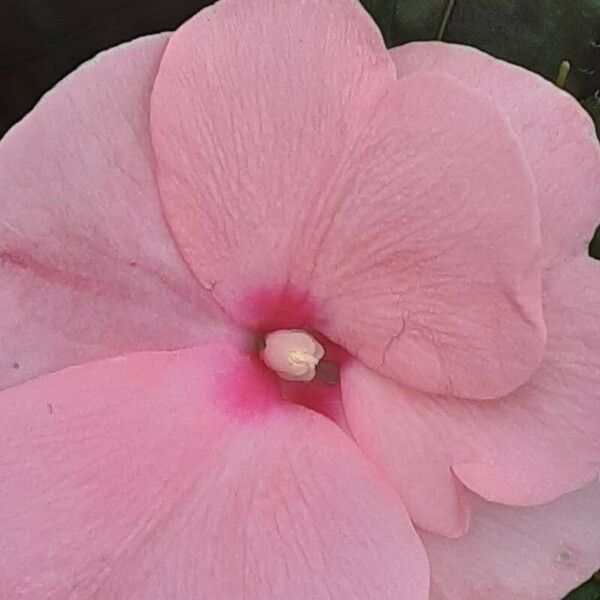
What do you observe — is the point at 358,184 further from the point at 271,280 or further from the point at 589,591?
the point at 589,591

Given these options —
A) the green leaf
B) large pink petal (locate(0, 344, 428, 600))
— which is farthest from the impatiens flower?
the green leaf

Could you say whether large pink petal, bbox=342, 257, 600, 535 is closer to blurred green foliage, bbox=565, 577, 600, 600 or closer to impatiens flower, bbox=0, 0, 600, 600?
impatiens flower, bbox=0, 0, 600, 600

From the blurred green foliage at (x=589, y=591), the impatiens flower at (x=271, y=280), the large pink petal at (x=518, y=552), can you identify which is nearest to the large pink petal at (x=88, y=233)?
the impatiens flower at (x=271, y=280)

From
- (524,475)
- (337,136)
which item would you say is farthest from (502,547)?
(337,136)

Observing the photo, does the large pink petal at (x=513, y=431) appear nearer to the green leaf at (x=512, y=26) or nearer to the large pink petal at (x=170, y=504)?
the large pink petal at (x=170, y=504)

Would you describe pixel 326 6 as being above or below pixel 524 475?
above

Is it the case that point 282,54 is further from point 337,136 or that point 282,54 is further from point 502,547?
point 502,547

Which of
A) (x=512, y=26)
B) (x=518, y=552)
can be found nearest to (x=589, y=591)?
(x=518, y=552)
